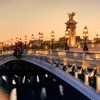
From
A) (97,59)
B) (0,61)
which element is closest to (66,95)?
(97,59)

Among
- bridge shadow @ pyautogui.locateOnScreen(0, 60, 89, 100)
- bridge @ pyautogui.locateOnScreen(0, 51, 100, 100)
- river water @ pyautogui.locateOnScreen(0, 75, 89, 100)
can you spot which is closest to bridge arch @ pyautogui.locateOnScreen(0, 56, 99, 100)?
bridge @ pyautogui.locateOnScreen(0, 51, 100, 100)

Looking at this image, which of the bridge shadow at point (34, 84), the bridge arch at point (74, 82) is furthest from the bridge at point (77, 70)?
the bridge shadow at point (34, 84)

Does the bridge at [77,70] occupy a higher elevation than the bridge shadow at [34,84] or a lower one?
higher

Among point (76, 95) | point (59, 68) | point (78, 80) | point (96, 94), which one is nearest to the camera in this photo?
point (96, 94)

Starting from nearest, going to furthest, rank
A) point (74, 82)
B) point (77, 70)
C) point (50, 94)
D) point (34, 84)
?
point (77, 70) → point (74, 82) → point (50, 94) → point (34, 84)

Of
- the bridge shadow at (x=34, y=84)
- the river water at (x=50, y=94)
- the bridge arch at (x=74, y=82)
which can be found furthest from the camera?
the bridge shadow at (x=34, y=84)

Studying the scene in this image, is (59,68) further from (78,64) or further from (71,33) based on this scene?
(71,33)

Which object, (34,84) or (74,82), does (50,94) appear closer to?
(34,84)

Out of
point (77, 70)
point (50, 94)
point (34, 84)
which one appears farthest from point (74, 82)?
point (34, 84)

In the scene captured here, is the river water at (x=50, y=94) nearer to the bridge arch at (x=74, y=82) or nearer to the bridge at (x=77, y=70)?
the bridge at (x=77, y=70)

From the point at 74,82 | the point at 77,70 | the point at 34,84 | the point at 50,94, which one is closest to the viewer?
the point at 77,70

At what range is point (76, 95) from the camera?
49406 mm

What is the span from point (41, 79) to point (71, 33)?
4069 centimetres

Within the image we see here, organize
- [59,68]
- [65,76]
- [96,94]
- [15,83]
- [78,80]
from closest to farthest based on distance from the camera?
[96,94] < [78,80] < [65,76] < [59,68] < [15,83]
